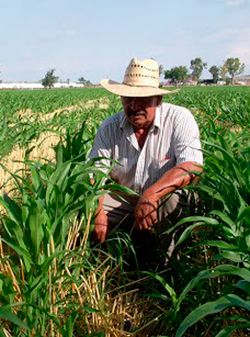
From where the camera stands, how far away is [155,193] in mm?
2658

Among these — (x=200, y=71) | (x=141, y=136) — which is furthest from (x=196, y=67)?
(x=141, y=136)

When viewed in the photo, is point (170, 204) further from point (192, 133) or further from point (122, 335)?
point (122, 335)

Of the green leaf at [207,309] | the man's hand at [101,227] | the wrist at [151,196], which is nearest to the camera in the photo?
the green leaf at [207,309]

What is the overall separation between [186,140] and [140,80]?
0.44 m

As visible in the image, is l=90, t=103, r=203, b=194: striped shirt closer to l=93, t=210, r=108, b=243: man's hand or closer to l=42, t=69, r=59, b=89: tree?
l=93, t=210, r=108, b=243: man's hand

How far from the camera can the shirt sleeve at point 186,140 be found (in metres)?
2.79

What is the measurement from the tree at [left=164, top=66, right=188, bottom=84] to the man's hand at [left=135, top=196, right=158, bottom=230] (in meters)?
96.4

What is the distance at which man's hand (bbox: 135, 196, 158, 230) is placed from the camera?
266 centimetres

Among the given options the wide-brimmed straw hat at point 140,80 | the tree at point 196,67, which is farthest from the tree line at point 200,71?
the wide-brimmed straw hat at point 140,80

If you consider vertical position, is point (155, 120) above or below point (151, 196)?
above

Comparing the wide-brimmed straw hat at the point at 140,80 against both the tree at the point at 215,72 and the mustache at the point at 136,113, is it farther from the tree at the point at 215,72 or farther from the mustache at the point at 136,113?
the tree at the point at 215,72

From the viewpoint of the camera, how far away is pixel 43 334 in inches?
79.0

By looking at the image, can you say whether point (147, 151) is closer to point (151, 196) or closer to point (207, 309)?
point (151, 196)

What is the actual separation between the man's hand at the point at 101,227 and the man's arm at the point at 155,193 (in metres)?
0.19
